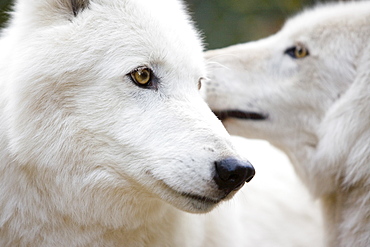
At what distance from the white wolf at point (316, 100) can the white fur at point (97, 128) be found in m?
0.97

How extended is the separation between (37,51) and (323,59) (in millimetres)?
1931

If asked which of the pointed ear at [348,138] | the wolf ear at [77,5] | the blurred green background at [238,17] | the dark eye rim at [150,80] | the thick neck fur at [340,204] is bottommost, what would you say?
the blurred green background at [238,17]

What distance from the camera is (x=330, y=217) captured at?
3260 millimetres

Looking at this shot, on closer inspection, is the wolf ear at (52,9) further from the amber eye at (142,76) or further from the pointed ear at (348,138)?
the pointed ear at (348,138)

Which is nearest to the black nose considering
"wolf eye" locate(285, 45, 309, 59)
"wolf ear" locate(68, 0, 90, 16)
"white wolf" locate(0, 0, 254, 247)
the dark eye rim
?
"white wolf" locate(0, 0, 254, 247)

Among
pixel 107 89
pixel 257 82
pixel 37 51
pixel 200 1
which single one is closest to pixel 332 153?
pixel 257 82

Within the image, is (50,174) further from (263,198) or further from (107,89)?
(263,198)

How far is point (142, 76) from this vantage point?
222cm

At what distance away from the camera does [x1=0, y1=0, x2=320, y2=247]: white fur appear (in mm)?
2088

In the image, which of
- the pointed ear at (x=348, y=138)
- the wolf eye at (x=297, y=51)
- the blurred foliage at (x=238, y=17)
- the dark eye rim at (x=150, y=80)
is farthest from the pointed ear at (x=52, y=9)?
the blurred foliage at (x=238, y=17)

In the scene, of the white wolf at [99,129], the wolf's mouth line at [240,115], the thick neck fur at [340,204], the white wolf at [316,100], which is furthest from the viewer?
the wolf's mouth line at [240,115]

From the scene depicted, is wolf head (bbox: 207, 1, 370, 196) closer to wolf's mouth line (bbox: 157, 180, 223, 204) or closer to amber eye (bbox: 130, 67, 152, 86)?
amber eye (bbox: 130, 67, 152, 86)

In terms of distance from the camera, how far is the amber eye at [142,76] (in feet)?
7.20

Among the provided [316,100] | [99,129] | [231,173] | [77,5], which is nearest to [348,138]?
[316,100]
